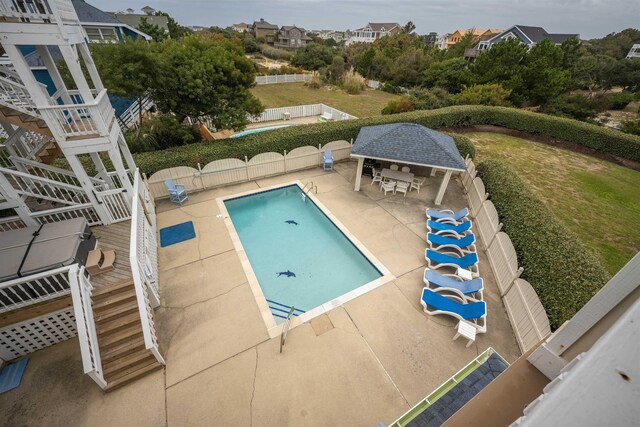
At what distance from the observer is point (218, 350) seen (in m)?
7.48

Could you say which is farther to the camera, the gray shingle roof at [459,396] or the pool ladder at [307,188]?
the pool ladder at [307,188]

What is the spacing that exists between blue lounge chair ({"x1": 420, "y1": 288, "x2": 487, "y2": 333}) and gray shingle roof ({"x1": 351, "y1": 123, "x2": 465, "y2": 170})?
6.31 meters

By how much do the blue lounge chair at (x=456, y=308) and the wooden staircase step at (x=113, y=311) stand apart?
27.7ft

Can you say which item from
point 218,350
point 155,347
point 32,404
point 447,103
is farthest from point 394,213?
point 447,103

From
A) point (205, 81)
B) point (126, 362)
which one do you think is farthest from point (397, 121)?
point (126, 362)

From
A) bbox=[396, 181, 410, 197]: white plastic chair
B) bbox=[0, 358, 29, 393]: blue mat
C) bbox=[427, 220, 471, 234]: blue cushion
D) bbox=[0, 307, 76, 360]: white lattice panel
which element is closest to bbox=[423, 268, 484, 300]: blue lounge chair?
bbox=[427, 220, 471, 234]: blue cushion

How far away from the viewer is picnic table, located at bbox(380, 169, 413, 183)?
14323 mm

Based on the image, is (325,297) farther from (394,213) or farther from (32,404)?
(32,404)

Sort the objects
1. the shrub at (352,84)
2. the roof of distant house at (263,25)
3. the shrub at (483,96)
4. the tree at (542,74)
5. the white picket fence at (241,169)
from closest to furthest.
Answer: the white picket fence at (241,169) → the shrub at (483,96) → the tree at (542,74) → the shrub at (352,84) → the roof of distant house at (263,25)

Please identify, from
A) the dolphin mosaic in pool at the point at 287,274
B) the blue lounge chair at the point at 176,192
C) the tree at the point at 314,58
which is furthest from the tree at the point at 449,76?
the blue lounge chair at the point at 176,192

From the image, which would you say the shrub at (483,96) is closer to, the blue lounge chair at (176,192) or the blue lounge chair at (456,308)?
the blue lounge chair at (456,308)

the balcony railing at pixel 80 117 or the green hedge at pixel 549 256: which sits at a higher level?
the balcony railing at pixel 80 117

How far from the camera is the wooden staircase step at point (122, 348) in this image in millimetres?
6680

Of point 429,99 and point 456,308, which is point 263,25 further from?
point 456,308
